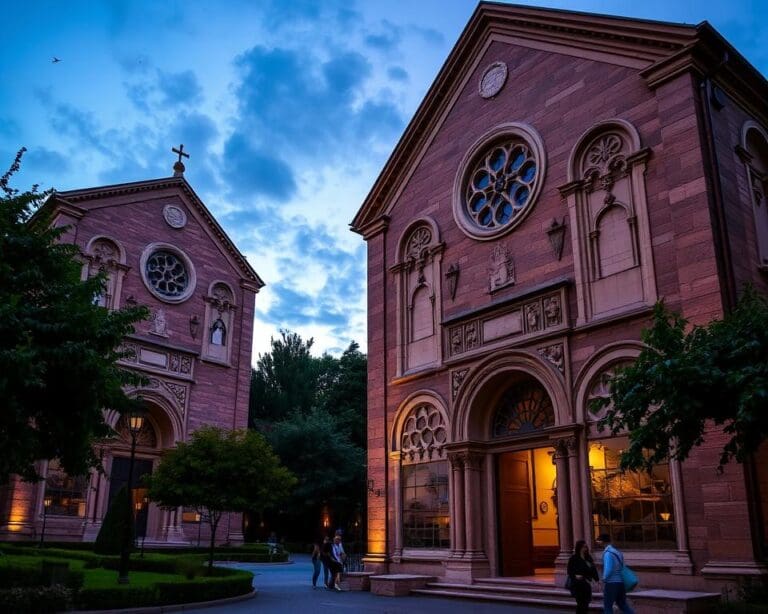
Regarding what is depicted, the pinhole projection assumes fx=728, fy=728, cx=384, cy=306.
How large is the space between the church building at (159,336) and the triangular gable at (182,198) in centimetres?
5

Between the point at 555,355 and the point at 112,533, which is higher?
the point at 555,355

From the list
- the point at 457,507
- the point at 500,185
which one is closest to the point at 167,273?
the point at 500,185

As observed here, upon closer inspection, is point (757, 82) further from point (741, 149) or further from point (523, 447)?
point (523, 447)

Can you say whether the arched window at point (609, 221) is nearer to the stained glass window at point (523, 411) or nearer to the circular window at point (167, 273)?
the stained glass window at point (523, 411)

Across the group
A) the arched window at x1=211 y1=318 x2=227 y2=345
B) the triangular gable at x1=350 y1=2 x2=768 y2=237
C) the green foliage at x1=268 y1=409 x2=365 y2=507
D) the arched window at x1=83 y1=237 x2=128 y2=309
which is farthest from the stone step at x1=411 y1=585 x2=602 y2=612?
the green foliage at x1=268 y1=409 x2=365 y2=507

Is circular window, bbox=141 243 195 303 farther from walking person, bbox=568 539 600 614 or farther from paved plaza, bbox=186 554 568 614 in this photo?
walking person, bbox=568 539 600 614

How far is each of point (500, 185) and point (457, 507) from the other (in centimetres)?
→ 887

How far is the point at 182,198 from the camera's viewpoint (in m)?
37.2

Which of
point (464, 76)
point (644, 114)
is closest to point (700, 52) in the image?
point (644, 114)

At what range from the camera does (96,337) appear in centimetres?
1362

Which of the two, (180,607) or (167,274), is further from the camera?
(167,274)

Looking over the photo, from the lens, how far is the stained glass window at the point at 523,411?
18250 millimetres

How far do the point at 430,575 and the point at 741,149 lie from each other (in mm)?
13045

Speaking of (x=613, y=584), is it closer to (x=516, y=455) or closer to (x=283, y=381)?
(x=516, y=455)
